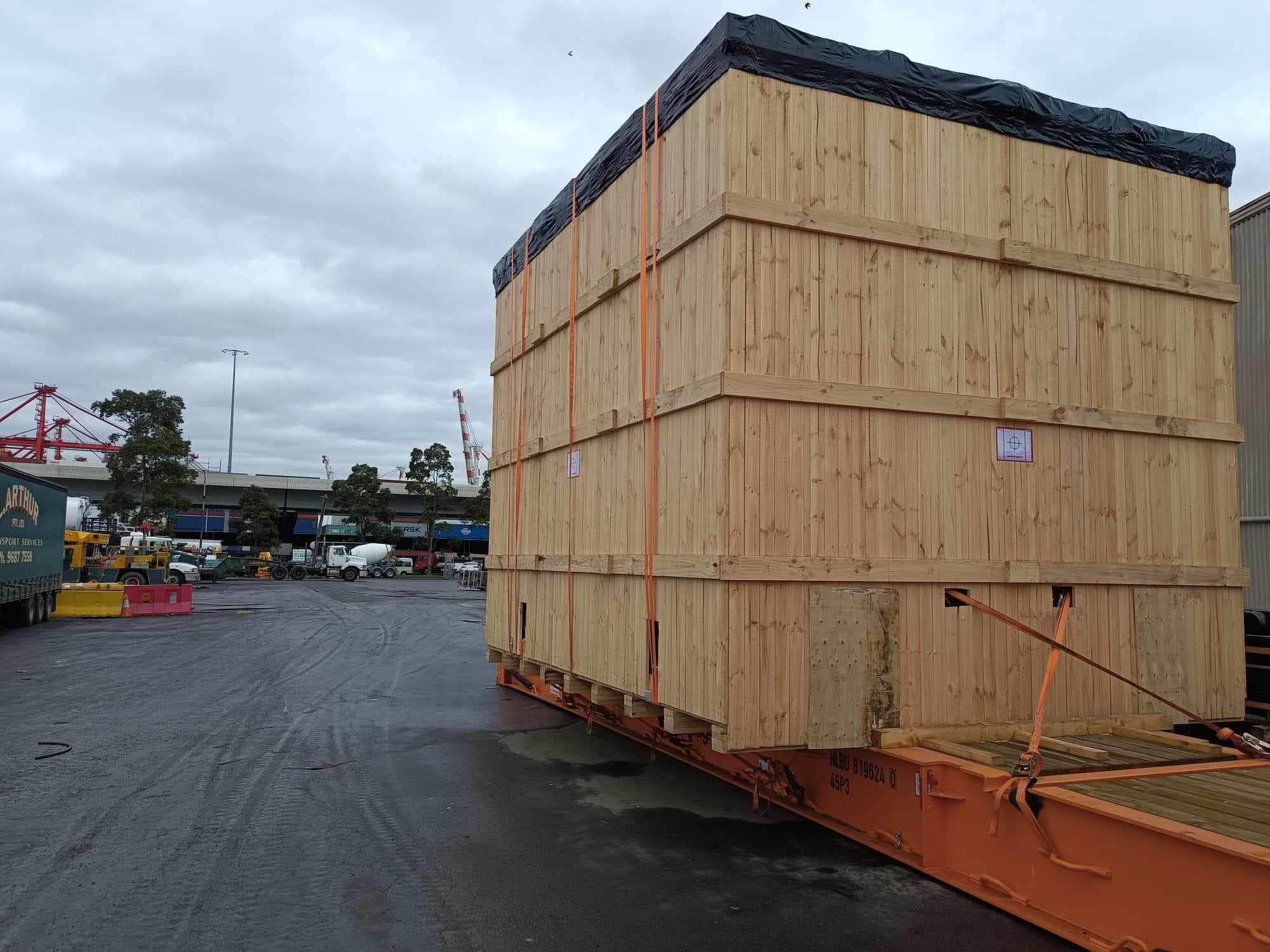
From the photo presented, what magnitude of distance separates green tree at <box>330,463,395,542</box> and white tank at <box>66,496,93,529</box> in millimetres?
27132

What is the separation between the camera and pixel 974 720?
18.4 ft

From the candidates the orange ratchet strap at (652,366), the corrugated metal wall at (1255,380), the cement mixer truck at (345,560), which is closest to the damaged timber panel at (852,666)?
the orange ratchet strap at (652,366)

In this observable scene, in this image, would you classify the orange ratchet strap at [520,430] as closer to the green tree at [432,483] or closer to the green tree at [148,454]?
the green tree at [148,454]

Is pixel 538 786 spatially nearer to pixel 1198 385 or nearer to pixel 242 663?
pixel 1198 385

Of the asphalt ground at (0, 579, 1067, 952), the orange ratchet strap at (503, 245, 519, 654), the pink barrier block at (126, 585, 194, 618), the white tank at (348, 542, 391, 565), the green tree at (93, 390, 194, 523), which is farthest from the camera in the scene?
the white tank at (348, 542, 391, 565)

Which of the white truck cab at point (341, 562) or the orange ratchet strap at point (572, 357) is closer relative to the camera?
the orange ratchet strap at point (572, 357)

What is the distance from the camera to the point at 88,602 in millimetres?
25938

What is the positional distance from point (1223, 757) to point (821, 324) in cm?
337

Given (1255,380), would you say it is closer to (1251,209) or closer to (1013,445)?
(1251,209)

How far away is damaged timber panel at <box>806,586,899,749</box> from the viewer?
17.4 feet

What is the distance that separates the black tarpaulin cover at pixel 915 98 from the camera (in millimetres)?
5504

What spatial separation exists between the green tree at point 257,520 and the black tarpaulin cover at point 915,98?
Result: 63578mm

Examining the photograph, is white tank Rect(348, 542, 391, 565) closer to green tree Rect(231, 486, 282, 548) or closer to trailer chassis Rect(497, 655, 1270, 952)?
green tree Rect(231, 486, 282, 548)

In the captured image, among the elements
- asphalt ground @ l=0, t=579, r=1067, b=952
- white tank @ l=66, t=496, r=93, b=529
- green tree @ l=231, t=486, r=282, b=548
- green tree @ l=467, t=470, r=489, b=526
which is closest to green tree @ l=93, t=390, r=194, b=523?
white tank @ l=66, t=496, r=93, b=529
